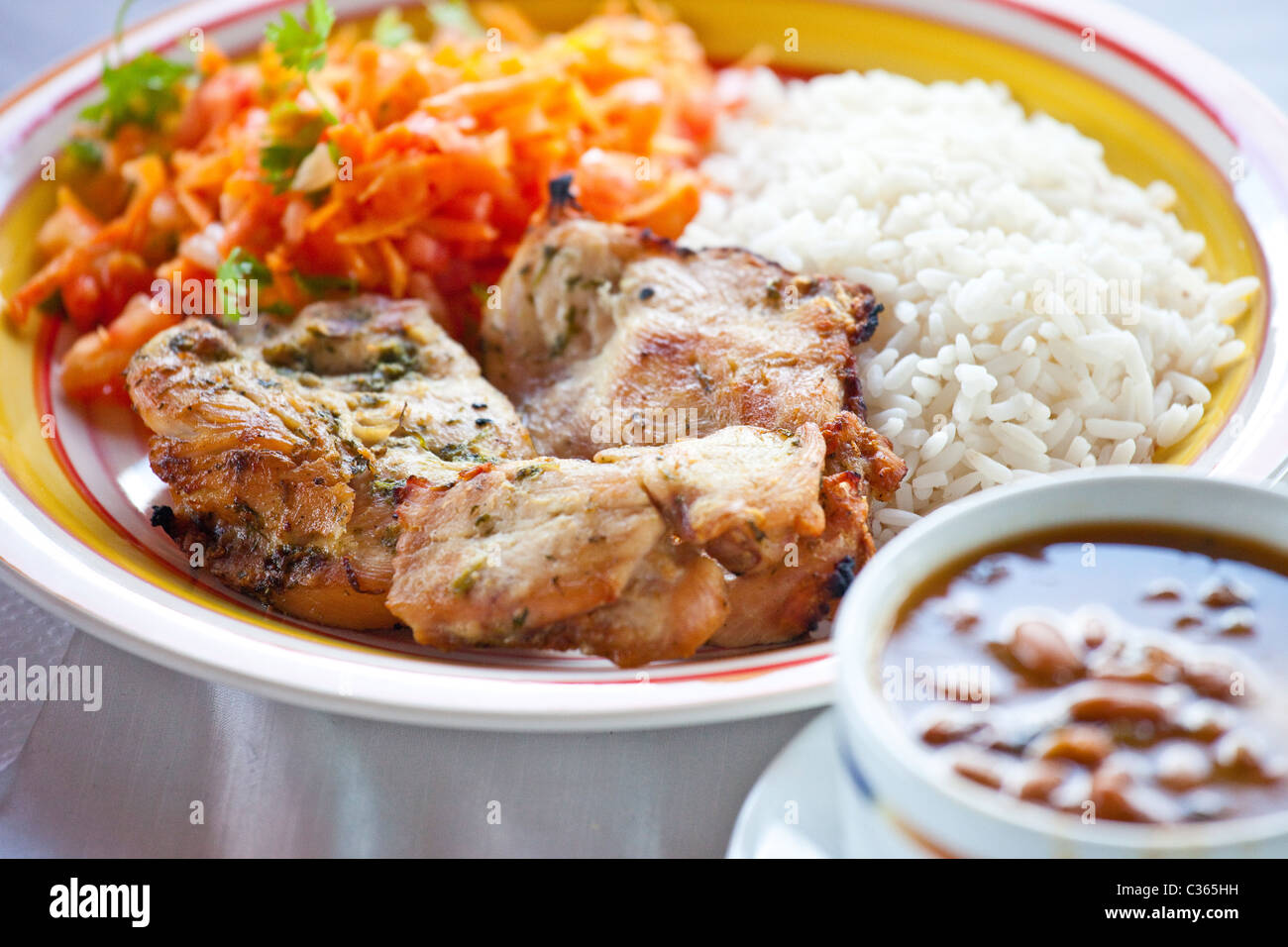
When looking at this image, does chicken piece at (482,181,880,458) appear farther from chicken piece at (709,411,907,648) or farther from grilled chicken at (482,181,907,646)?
chicken piece at (709,411,907,648)

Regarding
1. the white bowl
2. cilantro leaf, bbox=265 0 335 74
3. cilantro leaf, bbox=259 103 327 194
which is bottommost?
the white bowl

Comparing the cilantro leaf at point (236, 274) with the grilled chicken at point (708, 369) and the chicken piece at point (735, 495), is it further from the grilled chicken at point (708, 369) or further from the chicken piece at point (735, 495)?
the chicken piece at point (735, 495)

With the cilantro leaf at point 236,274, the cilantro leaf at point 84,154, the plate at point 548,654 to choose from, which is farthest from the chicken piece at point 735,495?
the cilantro leaf at point 84,154

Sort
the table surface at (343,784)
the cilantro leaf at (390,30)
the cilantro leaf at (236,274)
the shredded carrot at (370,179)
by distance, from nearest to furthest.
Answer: the table surface at (343,784) → the cilantro leaf at (236,274) → the shredded carrot at (370,179) → the cilantro leaf at (390,30)

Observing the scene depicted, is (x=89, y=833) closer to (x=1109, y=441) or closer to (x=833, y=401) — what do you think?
(x=833, y=401)

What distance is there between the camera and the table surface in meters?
2.29

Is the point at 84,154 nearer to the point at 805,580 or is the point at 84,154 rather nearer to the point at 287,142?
the point at 287,142

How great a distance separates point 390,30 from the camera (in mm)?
4227

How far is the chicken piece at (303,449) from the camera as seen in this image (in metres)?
2.57

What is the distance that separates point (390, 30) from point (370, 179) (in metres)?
1.06

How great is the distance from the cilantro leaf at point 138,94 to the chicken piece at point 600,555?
8.49 feet

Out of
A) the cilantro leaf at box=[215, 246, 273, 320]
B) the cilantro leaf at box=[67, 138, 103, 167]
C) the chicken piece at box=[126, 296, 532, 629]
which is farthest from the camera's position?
the cilantro leaf at box=[67, 138, 103, 167]

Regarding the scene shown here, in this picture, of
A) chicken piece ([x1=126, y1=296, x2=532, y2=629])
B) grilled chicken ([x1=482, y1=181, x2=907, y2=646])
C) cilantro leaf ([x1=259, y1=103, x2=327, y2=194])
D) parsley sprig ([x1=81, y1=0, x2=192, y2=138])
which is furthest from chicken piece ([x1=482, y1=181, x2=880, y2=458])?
parsley sprig ([x1=81, y1=0, x2=192, y2=138])

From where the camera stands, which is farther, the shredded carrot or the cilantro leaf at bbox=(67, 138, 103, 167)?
the cilantro leaf at bbox=(67, 138, 103, 167)
